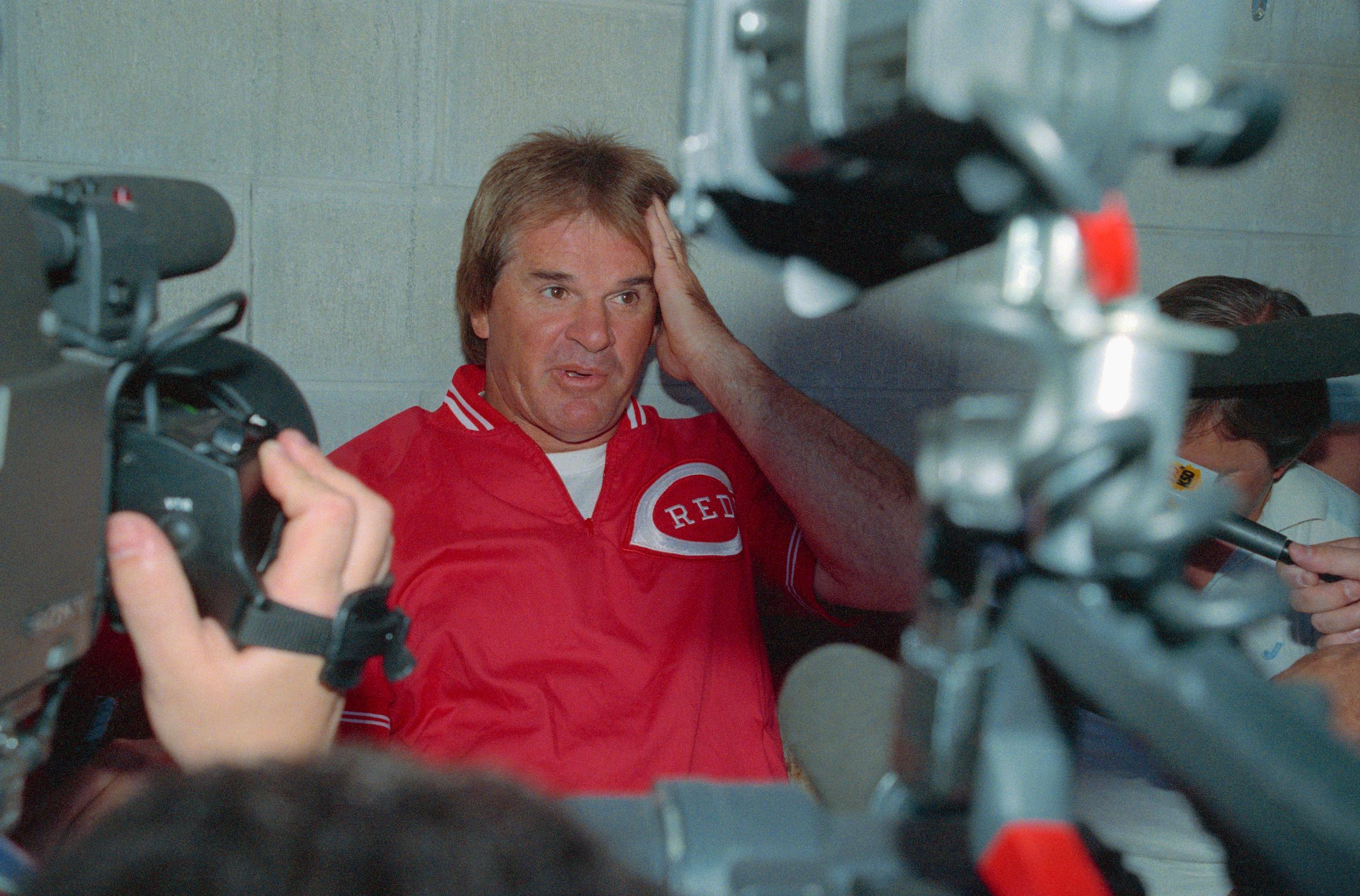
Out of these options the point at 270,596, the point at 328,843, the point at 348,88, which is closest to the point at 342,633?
the point at 270,596

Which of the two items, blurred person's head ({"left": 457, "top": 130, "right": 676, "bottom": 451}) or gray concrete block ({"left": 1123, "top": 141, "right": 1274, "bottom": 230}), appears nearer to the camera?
blurred person's head ({"left": 457, "top": 130, "right": 676, "bottom": 451})

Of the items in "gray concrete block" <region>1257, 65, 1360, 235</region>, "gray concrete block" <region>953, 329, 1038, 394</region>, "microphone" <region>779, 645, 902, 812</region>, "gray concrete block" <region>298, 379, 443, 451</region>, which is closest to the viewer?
"microphone" <region>779, 645, 902, 812</region>

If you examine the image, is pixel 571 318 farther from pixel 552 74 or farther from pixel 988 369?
pixel 988 369

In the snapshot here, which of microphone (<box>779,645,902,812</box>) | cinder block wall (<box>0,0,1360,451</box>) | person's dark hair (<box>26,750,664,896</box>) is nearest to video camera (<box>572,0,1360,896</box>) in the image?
microphone (<box>779,645,902,812</box>)

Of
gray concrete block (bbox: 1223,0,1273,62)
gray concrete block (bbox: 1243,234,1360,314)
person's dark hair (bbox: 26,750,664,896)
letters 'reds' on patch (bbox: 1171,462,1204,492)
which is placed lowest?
letters 'reds' on patch (bbox: 1171,462,1204,492)

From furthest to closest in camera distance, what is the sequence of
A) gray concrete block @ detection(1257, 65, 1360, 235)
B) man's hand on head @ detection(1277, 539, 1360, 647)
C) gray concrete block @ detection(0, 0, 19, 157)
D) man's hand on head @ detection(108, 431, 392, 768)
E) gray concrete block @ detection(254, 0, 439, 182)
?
gray concrete block @ detection(1257, 65, 1360, 235) → gray concrete block @ detection(254, 0, 439, 182) → gray concrete block @ detection(0, 0, 19, 157) → man's hand on head @ detection(1277, 539, 1360, 647) → man's hand on head @ detection(108, 431, 392, 768)

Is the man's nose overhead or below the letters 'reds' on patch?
overhead

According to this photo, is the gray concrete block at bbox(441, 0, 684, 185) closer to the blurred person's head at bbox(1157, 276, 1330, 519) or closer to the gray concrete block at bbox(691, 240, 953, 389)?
the gray concrete block at bbox(691, 240, 953, 389)

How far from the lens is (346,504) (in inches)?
28.6

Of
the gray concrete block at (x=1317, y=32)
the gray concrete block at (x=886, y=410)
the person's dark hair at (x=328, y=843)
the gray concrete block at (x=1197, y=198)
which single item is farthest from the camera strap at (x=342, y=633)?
the gray concrete block at (x=1317, y=32)

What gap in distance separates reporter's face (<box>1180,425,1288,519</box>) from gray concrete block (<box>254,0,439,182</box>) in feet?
4.03

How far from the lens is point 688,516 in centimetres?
151

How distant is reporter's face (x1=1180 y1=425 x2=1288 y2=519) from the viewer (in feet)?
4.62

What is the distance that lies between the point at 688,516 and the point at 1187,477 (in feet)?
2.24
